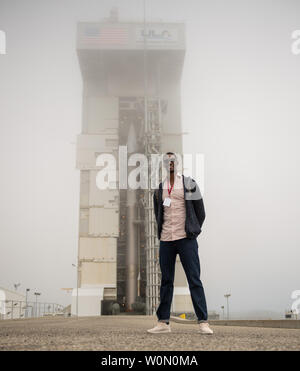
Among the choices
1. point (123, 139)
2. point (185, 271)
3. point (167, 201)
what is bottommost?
point (185, 271)

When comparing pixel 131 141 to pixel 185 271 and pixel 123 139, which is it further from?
pixel 185 271

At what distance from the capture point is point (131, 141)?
18922mm

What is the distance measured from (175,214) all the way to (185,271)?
0.47 m

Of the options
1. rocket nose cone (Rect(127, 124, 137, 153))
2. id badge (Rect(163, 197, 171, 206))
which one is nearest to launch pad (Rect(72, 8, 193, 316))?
rocket nose cone (Rect(127, 124, 137, 153))

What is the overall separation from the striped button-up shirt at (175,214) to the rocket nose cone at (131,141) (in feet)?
50.5

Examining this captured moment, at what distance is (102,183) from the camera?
58.4 ft

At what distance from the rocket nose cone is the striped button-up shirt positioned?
15392mm

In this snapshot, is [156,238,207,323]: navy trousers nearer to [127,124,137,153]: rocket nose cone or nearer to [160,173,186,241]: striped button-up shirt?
[160,173,186,241]: striped button-up shirt

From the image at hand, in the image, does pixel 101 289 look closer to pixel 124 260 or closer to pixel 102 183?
pixel 124 260

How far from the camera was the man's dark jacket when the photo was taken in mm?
3131

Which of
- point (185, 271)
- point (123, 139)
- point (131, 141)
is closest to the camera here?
point (185, 271)

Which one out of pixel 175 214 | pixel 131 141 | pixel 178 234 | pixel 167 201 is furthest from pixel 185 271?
pixel 131 141

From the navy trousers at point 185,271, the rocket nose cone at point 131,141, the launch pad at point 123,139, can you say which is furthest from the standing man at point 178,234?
the rocket nose cone at point 131,141

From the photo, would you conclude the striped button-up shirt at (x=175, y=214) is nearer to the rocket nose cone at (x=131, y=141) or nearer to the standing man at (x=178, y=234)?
the standing man at (x=178, y=234)
